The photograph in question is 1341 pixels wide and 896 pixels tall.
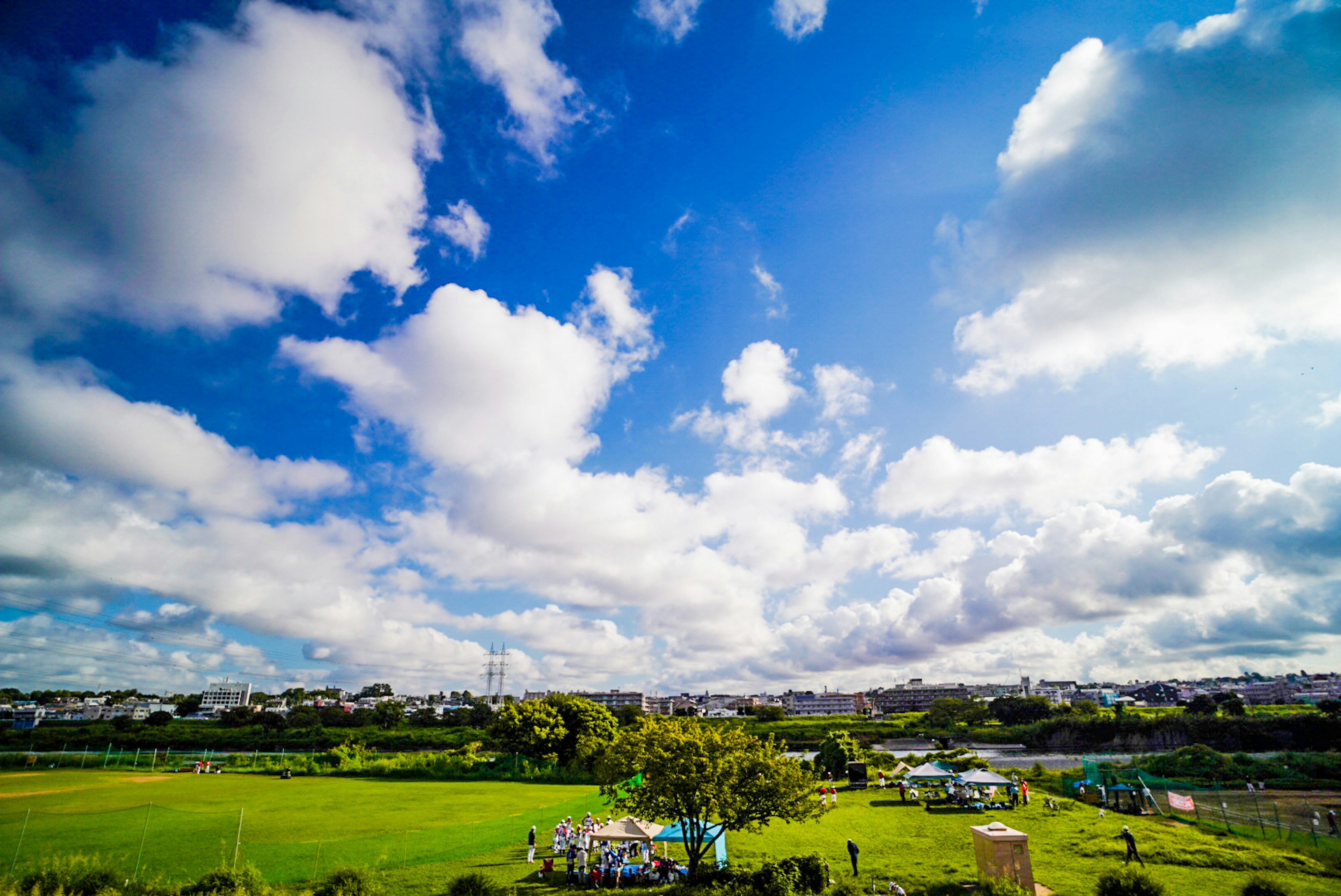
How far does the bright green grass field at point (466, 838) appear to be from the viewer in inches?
901

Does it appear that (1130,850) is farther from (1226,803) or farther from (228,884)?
(228,884)

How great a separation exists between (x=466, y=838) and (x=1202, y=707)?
12069cm

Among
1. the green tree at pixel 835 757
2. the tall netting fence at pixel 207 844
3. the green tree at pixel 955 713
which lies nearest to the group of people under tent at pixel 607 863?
the tall netting fence at pixel 207 844

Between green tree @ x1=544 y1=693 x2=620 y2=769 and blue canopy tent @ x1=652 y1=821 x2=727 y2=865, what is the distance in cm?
3951

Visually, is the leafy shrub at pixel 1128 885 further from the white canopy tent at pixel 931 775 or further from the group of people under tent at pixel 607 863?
the white canopy tent at pixel 931 775

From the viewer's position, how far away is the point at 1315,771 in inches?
2062

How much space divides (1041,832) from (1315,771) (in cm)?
4363

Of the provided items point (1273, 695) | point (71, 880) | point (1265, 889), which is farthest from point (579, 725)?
point (1273, 695)

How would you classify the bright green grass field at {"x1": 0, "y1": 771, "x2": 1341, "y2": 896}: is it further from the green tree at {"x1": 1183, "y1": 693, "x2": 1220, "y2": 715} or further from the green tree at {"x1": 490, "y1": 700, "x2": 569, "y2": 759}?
the green tree at {"x1": 1183, "y1": 693, "x2": 1220, "y2": 715}

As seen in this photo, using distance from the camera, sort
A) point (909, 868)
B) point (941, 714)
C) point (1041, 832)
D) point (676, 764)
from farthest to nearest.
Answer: point (941, 714), point (1041, 832), point (909, 868), point (676, 764)

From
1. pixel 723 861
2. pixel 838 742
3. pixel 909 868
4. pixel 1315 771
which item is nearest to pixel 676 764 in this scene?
pixel 723 861

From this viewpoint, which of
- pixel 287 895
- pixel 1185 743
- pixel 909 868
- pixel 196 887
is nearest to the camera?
pixel 196 887

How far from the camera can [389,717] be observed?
111 meters

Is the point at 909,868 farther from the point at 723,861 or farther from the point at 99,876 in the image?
the point at 99,876
